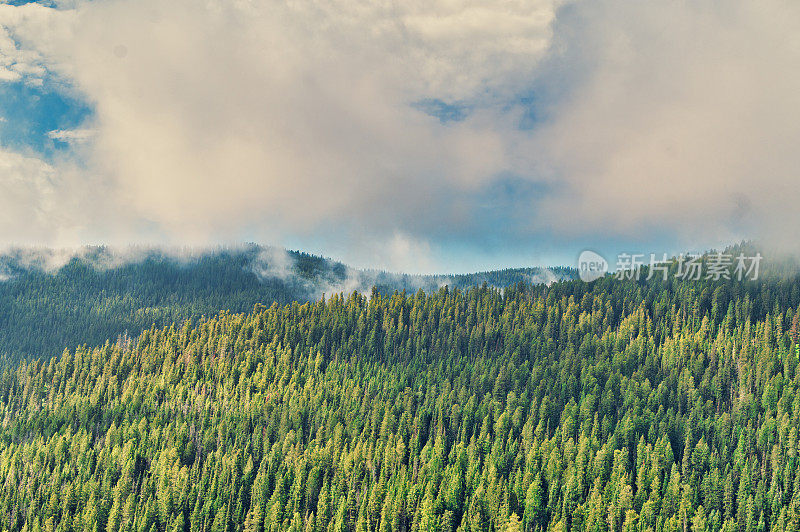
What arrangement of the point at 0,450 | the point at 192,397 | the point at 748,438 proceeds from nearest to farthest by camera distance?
1. the point at 748,438
2. the point at 0,450
3. the point at 192,397

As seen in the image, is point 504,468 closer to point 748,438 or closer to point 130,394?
point 748,438

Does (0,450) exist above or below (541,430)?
below

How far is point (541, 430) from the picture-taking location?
536ft

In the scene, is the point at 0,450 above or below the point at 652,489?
below

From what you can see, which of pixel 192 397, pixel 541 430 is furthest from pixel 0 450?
pixel 541 430

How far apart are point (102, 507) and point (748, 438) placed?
146277mm

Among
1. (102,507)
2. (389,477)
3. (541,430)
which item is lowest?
(102,507)

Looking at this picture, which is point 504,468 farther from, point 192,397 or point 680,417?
point 192,397

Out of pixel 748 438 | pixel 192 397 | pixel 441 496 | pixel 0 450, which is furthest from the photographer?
pixel 192 397

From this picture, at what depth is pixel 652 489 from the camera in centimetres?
13050

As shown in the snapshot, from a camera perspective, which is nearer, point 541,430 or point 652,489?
point 652,489

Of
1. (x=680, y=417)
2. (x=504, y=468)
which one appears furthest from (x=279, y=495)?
(x=680, y=417)

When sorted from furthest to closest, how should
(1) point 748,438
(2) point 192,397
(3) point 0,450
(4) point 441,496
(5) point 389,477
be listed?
1. (2) point 192,397
2. (3) point 0,450
3. (1) point 748,438
4. (5) point 389,477
5. (4) point 441,496

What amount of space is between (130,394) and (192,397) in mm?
19917
